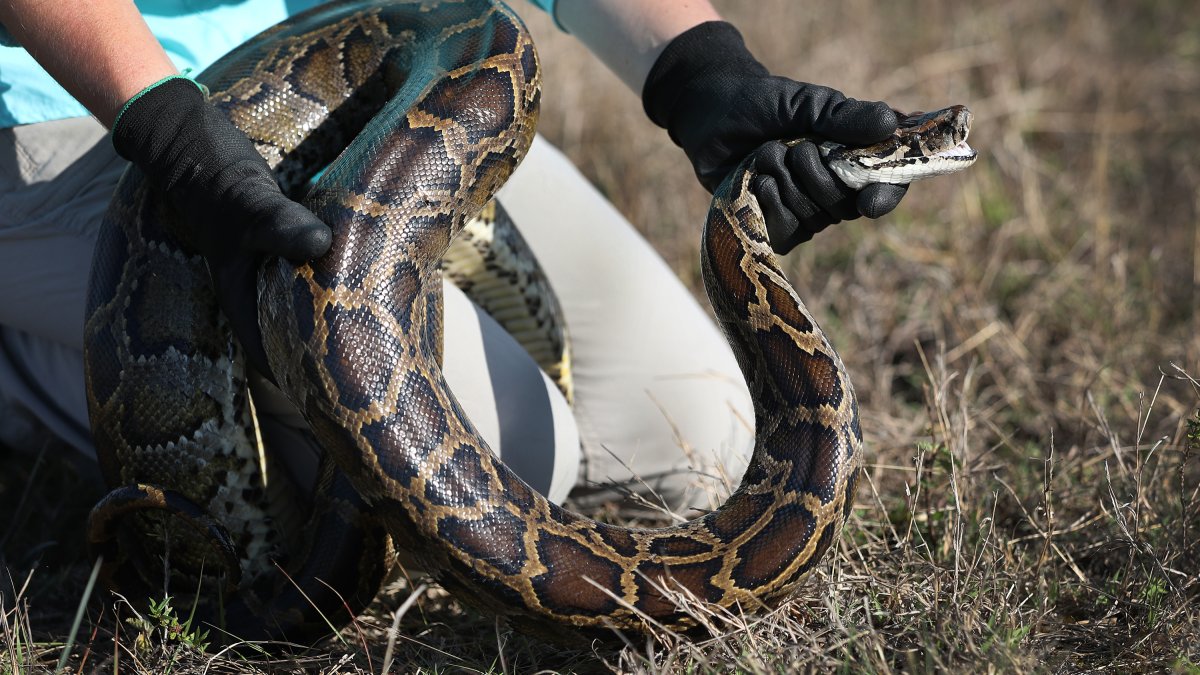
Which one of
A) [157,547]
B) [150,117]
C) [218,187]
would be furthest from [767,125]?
[157,547]

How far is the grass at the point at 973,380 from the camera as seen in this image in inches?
107

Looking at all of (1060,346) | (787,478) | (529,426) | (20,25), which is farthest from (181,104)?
(1060,346)

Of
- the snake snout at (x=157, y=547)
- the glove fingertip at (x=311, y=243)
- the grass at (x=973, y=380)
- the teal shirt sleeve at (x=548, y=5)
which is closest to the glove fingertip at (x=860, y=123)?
the grass at (x=973, y=380)

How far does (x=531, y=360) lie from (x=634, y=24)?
1186mm

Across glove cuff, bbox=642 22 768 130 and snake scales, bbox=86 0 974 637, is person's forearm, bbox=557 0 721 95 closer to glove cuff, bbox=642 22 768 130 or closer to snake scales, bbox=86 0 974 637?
glove cuff, bbox=642 22 768 130

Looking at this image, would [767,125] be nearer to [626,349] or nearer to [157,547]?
[626,349]

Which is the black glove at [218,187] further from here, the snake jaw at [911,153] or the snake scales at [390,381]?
the snake jaw at [911,153]

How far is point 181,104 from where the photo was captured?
268cm

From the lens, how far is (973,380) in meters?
4.38

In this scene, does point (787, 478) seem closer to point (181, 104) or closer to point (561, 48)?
point (181, 104)

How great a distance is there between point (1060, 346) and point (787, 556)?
8.30ft

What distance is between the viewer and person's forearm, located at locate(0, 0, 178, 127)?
2660mm

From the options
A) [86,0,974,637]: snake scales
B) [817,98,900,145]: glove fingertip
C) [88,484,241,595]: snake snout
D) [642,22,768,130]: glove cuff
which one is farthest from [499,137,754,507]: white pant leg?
[88,484,241,595]: snake snout

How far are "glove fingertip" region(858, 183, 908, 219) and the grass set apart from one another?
25.5 inches
